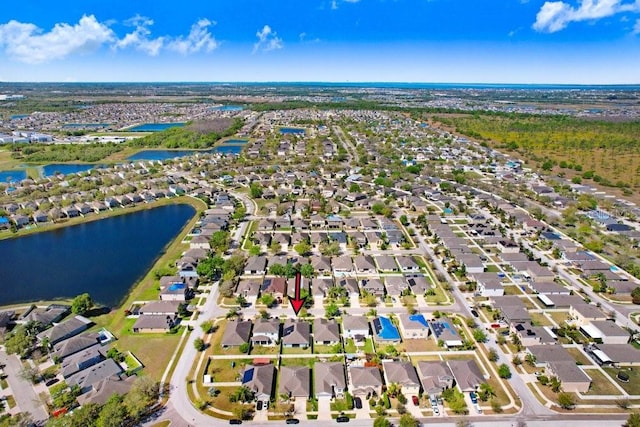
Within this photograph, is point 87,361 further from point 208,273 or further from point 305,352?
point 305,352

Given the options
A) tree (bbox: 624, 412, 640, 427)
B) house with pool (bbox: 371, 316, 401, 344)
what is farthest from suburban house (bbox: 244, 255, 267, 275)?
tree (bbox: 624, 412, 640, 427)

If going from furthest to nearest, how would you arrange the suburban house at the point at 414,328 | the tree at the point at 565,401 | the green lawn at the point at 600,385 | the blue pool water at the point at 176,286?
the blue pool water at the point at 176,286
the suburban house at the point at 414,328
the green lawn at the point at 600,385
the tree at the point at 565,401

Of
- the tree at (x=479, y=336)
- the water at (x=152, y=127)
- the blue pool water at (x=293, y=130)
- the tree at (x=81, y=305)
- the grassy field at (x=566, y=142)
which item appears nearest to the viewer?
the tree at (x=479, y=336)

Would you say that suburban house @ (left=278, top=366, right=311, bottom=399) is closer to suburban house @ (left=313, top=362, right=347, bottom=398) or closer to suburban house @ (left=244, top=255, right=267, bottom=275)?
suburban house @ (left=313, top=362, right=347, bottom=398)

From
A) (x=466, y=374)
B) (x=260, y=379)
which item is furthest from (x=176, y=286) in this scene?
(x=466, y=374)

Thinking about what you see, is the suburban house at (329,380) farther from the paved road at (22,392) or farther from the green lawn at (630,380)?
the green lawn at (630,380)

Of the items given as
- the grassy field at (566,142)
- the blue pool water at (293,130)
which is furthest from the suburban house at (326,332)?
the blue pool water at (293,130)
